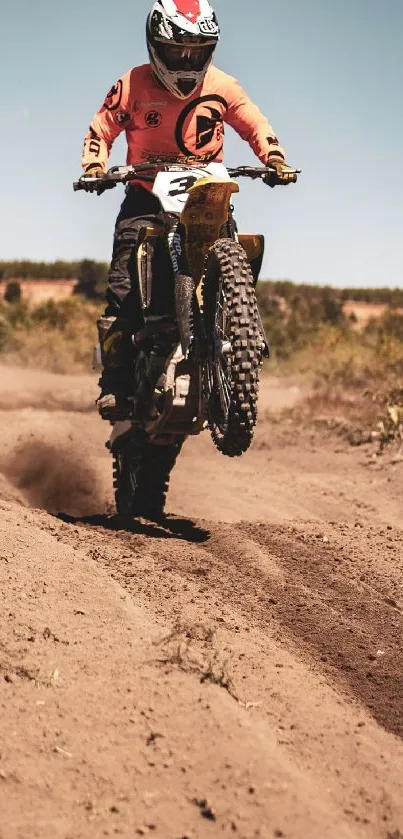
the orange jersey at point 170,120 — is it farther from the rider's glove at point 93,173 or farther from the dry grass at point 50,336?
the dry grass at point 50,336

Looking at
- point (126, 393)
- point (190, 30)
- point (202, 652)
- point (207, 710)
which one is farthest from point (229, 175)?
point (207, 710)

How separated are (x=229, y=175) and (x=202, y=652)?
12.2ft

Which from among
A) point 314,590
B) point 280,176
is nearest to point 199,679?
point 314,590

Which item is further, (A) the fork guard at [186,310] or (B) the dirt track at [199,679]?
(A) the fork guard at [186,310]

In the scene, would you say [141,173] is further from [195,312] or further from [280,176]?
[195,312]

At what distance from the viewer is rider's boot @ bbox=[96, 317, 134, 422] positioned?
22.8 feet

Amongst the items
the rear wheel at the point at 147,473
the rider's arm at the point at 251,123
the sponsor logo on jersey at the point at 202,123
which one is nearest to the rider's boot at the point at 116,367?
the rear wheel at the point at 147,473

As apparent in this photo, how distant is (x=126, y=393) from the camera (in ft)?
23.1

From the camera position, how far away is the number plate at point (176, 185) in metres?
6.37

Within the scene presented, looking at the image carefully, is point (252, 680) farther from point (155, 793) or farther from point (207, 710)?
point (155, 793)

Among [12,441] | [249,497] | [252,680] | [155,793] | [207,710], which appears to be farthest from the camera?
[12,441]

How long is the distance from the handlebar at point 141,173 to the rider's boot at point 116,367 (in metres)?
0.92

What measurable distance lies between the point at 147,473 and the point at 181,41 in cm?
302

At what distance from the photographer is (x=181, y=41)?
6.39 m
